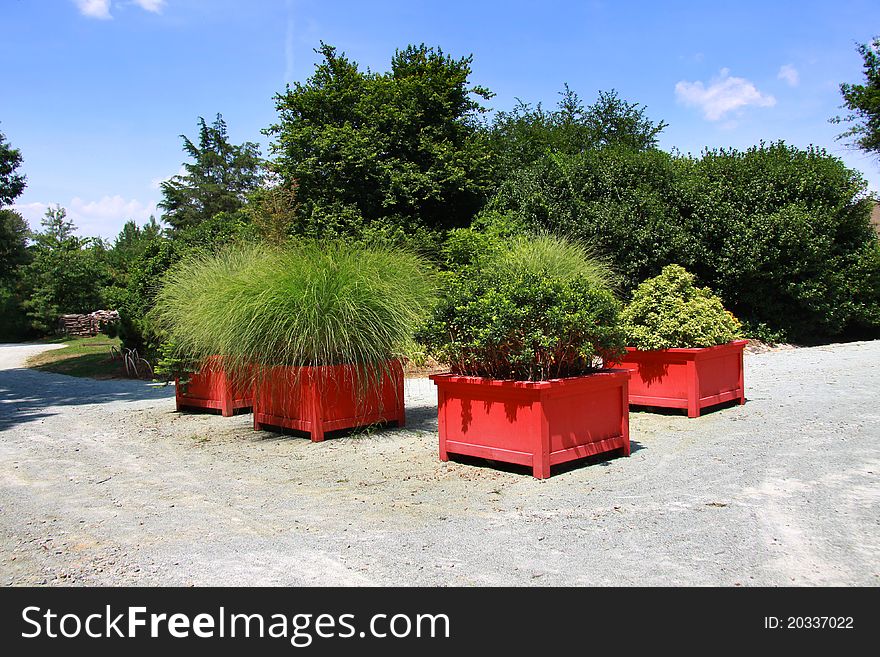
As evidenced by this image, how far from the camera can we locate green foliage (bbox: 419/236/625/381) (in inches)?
197

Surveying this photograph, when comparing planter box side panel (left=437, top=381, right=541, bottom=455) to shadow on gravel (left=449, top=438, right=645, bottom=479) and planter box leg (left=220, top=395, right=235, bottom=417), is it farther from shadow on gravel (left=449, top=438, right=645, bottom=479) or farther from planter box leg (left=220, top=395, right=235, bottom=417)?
planter box leg (left=220, top=395, right=235, bottom=417)

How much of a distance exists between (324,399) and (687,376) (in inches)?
144

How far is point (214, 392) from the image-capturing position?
28.2ft

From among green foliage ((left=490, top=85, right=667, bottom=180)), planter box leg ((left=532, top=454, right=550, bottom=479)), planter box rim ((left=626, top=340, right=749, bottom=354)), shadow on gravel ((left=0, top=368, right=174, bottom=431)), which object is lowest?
shadow on gravel ((left=0, top=368, right=174, bottom=431))

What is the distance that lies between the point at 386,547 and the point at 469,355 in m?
2.23

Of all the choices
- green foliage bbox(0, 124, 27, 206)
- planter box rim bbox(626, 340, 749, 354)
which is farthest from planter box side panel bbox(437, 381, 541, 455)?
green foliage bbox(0, 124, 27, 206)

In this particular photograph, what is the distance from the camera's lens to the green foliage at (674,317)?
720 centimetres

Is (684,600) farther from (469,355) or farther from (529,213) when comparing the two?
(529,213)

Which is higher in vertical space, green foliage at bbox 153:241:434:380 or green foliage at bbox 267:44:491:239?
green foliage at bbox 267:44:491:239

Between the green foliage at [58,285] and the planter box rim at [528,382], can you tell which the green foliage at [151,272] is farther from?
the green foliage at [58,285]

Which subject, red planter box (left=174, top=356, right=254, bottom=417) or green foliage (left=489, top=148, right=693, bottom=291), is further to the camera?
green foliage (left=489, top=148, right=693, bottom=291)

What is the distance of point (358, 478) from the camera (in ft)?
16.5

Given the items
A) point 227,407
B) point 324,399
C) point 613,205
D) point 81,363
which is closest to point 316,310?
point 324,399

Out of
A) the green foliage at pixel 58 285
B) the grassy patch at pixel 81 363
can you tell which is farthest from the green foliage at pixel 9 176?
the green foliage at pixel 58 285
